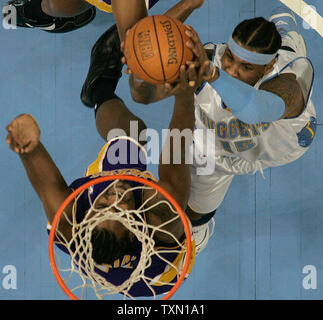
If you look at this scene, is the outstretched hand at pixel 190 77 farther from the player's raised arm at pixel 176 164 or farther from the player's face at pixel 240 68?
the player's face at pixel 240 68

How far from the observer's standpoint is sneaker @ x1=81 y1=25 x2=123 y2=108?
3.72 metres

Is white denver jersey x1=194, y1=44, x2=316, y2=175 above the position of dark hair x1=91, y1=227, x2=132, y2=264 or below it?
above

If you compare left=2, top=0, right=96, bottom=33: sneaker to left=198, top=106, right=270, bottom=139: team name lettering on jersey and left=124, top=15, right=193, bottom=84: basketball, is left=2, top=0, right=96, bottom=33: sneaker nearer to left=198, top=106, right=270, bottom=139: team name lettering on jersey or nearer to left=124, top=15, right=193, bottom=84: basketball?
left=198, top=106, right=270, bottom=139: team name lettering on jersey

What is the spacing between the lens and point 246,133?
11.0ft

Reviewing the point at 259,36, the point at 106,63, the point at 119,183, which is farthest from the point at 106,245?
the point at 106,63

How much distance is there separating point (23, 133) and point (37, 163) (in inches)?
9.6

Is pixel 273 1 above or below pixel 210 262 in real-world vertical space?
above

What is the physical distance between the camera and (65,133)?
4355 millimetres

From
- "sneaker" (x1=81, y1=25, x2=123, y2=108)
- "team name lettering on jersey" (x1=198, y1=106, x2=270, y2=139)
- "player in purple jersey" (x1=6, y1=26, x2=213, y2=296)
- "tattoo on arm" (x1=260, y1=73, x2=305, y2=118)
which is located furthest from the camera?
"sneaker" (x1=81, y1=25, x2=123, y2=108)

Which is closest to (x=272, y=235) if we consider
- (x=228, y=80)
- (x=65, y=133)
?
(x=65, y=133)

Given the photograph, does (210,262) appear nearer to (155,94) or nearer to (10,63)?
(155,94)

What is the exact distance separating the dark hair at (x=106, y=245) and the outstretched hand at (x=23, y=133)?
54cm

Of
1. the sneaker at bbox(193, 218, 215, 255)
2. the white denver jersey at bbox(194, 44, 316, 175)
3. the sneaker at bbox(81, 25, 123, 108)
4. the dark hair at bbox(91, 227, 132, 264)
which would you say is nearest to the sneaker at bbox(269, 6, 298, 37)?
the white denver jersey at bbox(194, 44, 316, 175)

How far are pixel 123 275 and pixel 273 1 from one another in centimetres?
251
